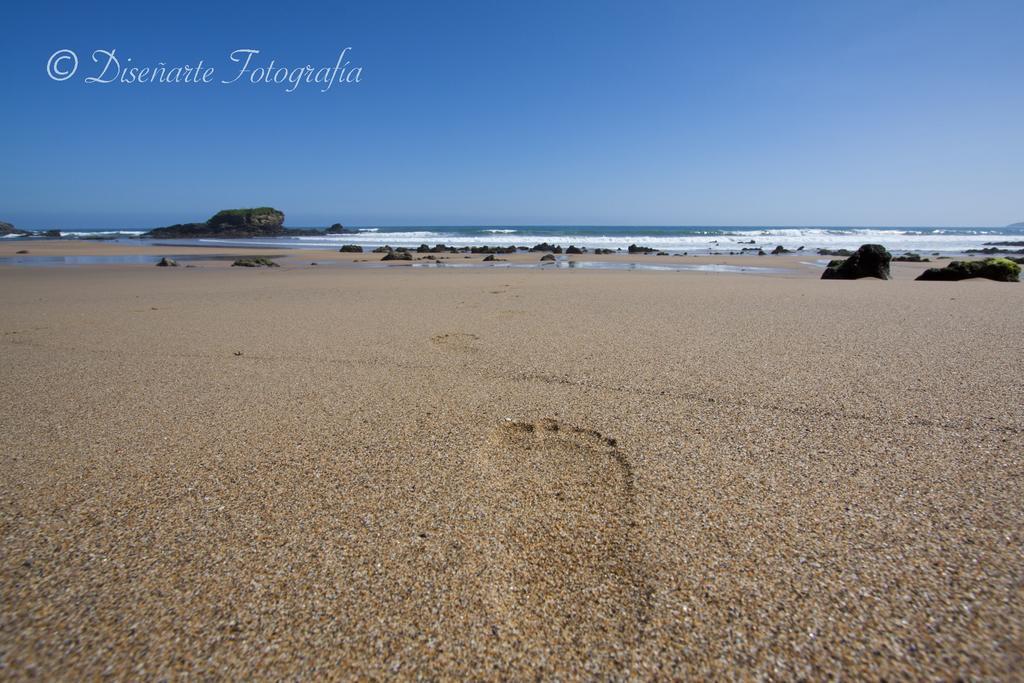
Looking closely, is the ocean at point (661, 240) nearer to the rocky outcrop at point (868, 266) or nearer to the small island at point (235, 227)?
the small island at point (235, 227)

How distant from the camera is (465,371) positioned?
3020 mm

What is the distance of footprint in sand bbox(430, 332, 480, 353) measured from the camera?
357 cm

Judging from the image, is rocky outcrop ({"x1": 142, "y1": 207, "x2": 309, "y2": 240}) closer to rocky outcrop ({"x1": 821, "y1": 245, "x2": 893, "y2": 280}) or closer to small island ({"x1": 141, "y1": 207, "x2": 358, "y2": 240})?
small island ({"x1": 141, "y1": 207, "x2": 358, "y2": 240})

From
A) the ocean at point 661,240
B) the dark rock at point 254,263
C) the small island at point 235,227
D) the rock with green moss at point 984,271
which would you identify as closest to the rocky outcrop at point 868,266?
the rock with green moss at point 984,271

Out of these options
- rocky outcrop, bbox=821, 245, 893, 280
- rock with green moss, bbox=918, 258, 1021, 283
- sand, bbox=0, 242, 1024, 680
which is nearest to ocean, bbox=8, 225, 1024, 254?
rocky outcrop, bbox=821, 245, 893, 280

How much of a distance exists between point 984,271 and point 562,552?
10.5 meters

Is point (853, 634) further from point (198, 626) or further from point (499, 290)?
point (499, 290)

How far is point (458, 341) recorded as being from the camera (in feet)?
12.4

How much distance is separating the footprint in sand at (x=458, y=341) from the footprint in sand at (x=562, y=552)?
1.60 metres

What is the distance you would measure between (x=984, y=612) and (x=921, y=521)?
348mm

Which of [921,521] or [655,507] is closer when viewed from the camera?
[921,521]

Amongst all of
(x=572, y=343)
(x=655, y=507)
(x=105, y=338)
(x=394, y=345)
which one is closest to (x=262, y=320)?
(x=105, y=338)

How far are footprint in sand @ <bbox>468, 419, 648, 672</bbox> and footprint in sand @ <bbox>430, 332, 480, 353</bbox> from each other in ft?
5.24

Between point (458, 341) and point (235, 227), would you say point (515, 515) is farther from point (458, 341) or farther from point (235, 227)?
point (235, 227)
